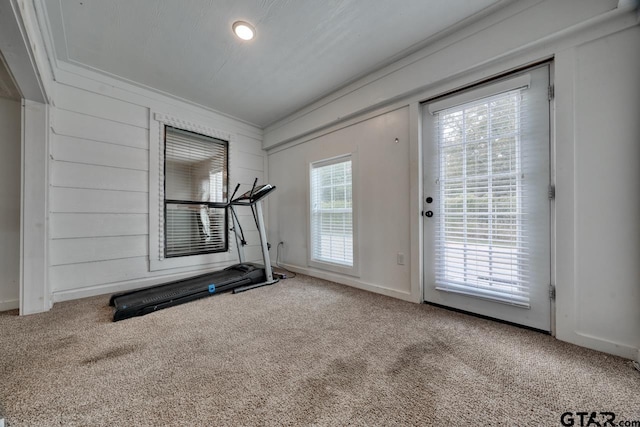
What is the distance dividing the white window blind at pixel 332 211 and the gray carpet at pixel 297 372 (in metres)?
1.28

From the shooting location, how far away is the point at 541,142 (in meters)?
1.85

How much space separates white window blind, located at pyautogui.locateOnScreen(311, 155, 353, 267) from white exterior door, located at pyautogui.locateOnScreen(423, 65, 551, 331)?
3.43 ft

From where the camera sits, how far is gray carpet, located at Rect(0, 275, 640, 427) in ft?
3.59

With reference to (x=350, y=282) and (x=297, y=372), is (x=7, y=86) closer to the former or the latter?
(x=297, y=372)

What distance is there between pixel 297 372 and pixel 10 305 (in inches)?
119

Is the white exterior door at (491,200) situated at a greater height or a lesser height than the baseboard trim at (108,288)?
greater

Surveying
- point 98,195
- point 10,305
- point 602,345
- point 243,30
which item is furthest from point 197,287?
point 602,345

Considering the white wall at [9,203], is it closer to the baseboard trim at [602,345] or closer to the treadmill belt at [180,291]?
the treadmill belt at [180,291]

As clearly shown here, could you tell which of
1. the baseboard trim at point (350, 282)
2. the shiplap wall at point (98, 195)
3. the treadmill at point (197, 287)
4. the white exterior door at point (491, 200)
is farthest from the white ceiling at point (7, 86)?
the white exterior door at point (491, 200)

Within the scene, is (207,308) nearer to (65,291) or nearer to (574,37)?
(65,291)

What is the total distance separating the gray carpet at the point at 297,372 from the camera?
1.09 metres

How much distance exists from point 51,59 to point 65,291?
2338 millimetres

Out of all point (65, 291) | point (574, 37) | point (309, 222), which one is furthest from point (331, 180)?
point (65, 291)

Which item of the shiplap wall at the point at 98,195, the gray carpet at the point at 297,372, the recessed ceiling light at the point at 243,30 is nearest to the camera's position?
the gray carpet at the point at 297,372
